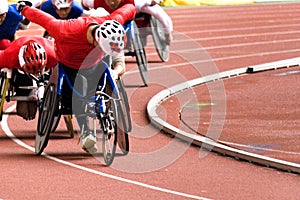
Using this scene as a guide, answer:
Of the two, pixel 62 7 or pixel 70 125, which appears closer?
pixel 62 7

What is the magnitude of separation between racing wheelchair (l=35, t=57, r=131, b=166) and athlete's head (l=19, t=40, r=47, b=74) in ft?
2.12

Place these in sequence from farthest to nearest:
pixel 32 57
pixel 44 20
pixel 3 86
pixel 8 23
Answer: pixel 8 23 < pixel 3 86 < pixel 32 57 < pixel 44 20

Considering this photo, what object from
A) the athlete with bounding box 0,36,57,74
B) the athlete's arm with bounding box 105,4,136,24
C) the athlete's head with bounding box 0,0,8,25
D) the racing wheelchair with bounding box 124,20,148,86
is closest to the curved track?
the racing wheelchair with bounding box 124,20,148,86

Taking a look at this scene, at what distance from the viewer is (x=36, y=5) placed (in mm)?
15492

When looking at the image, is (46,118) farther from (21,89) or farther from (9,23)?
(9,23)

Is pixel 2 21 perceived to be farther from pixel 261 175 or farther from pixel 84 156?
pixel 261 175

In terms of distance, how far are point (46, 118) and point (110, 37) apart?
155 centimetres

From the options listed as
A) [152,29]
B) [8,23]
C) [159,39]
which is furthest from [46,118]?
[159,39]

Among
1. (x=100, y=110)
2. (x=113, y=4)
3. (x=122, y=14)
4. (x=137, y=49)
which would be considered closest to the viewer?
(x=100, y=110)

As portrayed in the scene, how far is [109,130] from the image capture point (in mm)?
13086

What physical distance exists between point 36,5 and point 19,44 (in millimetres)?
819

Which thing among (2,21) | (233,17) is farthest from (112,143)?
(233,17)

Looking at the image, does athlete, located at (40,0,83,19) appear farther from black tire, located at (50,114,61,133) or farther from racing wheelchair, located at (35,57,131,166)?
black tire, located at (50,114,61,133)

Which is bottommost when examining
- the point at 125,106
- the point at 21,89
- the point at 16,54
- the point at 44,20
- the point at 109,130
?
the point at 109,130
